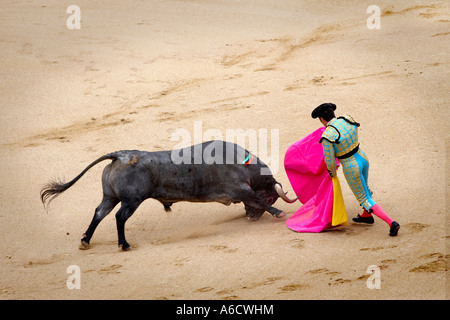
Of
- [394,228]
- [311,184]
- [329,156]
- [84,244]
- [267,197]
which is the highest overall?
[329,156]

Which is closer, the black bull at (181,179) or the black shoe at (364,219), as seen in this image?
the black shoe at (364,219)

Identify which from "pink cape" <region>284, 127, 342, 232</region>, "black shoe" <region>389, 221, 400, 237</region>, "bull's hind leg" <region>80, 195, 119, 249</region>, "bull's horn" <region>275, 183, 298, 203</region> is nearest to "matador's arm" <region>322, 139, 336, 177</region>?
"pink cape" <region>284, 127, 342, 232</region>

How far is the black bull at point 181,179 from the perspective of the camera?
6304mm

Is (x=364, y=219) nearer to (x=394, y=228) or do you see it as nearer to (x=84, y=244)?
(x=394, y=228)

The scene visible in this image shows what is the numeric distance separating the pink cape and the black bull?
24cm

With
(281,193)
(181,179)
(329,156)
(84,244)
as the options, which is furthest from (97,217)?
(329,156)

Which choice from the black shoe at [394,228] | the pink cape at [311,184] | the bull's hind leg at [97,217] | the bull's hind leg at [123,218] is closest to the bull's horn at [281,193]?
the pink cape at [311,184]

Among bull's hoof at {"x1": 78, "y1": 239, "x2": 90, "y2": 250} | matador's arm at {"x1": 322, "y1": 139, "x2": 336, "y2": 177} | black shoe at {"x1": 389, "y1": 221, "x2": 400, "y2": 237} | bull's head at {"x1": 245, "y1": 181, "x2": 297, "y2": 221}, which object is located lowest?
bull's hoof at {"x1": 78, "y1": 239, "x2": 90, "y2": 250}

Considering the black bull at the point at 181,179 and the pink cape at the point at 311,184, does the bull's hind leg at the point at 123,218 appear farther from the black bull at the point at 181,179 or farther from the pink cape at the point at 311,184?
the pink cape at the point at 311,184

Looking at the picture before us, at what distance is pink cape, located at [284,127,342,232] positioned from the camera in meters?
6.01

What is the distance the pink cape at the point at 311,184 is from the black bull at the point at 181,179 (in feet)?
0.80

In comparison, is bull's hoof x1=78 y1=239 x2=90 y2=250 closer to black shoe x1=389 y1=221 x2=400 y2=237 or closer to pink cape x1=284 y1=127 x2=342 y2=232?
pink cape x1=284 y1=127 x2=342 y2=232

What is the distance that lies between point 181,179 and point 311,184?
1335mm

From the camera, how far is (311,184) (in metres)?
6.49
